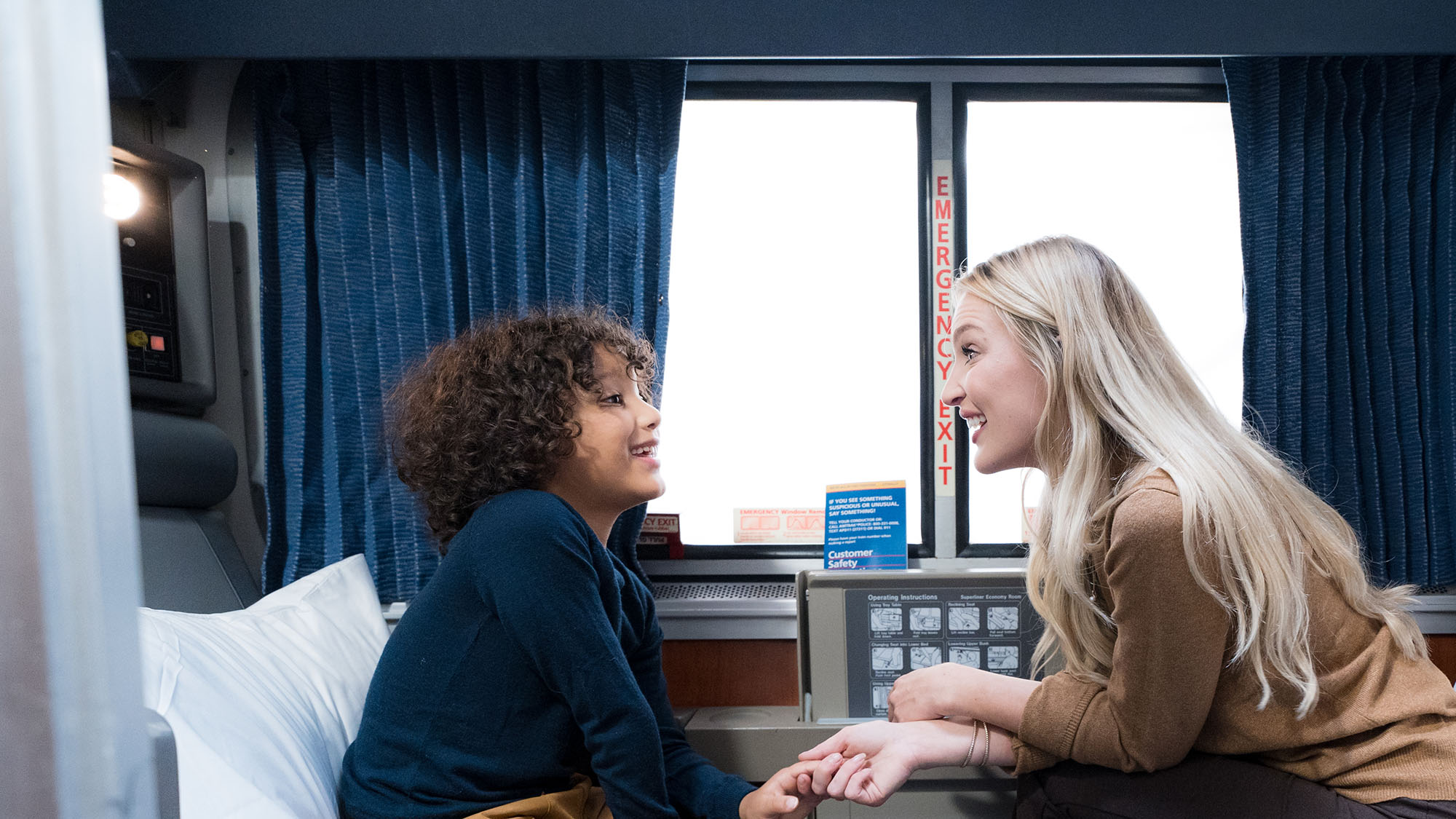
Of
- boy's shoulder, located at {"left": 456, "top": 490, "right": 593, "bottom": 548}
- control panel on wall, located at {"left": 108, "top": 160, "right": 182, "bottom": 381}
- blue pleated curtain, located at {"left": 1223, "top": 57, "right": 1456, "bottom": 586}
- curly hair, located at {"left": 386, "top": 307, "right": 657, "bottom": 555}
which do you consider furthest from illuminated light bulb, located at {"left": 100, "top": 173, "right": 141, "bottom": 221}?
blue pleated curtain, located at {"left": 1223, "top": 57, "right": 1456, "bottom": 586}

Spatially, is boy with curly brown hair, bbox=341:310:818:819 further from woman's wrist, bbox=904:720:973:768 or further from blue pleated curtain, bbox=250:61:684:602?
blue pleated curtain, bbox=250:61:684:602

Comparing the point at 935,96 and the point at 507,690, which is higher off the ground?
the point at 935,96

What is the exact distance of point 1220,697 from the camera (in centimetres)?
103

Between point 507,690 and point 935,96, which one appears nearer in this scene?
point 507,690

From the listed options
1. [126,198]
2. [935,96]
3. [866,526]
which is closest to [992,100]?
[935,96]

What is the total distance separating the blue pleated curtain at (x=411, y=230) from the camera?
74.3 inches

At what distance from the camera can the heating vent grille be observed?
1959mm

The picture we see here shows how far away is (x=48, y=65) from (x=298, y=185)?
1871mm

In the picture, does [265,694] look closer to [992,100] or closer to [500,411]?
[500,411]

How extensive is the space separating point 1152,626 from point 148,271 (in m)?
1.82

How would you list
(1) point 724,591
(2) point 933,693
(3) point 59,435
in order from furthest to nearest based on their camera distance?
(1) point 724,591, (2) point 933,693, (3) point 59,435

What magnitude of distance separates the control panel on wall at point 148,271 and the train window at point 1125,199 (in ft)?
5.58

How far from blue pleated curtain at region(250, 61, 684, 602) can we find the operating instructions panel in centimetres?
75

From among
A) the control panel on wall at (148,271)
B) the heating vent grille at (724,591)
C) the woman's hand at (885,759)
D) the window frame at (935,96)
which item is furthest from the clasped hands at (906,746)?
the control panel on wall at (148,271)
